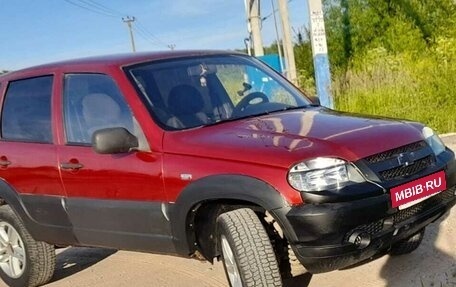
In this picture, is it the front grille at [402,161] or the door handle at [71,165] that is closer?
the front grille at [402,161]

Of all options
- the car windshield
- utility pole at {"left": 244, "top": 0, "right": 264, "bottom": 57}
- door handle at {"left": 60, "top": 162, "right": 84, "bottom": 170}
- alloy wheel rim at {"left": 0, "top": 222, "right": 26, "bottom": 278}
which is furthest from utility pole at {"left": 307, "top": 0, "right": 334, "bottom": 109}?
utility pole at {"left": 244, "top": 0, "right": 264, "bottom": 57}

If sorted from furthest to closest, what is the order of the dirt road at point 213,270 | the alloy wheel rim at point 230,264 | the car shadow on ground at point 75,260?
1. the car shadow on ground at point 75,260
2. the dirt road at point 213,270
3. the alloy wheel rim at point 230,264

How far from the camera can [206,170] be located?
3.42m

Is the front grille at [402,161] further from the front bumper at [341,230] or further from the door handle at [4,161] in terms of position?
the door handle at [4,161]

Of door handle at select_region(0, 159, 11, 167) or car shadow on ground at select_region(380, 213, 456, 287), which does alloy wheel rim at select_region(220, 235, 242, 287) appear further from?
door handle at select_region(0, 159, 11, 167)

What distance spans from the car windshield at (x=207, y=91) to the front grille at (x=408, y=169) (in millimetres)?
1152

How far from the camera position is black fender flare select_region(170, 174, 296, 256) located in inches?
124

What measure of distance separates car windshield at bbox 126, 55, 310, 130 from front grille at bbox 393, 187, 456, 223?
1271 millimetres

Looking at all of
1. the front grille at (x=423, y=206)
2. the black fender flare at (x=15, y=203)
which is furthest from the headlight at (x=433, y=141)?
the black fender flare at (x=15, y=203)

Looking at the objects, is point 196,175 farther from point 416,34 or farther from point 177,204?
point 416,34

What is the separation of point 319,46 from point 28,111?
19.8ft

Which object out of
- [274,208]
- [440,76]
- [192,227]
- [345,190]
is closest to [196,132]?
[192,227]

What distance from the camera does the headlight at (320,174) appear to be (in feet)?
10.2

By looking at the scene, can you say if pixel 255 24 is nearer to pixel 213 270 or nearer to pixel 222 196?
pixel 213 270
